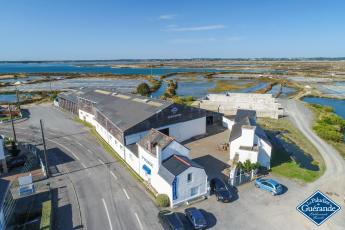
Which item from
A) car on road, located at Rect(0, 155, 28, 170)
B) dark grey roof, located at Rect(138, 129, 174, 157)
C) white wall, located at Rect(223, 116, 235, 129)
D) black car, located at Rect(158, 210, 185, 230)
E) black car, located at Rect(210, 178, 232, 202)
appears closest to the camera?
black car, located at Rect(158, 210, 185, 230)

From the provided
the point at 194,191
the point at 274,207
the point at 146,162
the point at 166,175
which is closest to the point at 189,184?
the point at 194,191

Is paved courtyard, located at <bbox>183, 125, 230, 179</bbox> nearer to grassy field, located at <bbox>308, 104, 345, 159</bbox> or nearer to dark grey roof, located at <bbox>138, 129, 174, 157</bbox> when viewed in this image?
dark grey roof, located at <bbox>138, 129, 174, 157</bbox>

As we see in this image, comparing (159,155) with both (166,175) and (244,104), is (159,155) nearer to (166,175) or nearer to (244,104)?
(166,175)

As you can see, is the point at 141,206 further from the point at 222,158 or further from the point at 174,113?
the point at 174,113

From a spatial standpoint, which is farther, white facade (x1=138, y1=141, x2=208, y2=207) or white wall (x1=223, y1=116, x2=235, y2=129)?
white wall (x1=223, y1=116, x2=235, y2=129)

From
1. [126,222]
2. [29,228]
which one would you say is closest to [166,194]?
[126,222]

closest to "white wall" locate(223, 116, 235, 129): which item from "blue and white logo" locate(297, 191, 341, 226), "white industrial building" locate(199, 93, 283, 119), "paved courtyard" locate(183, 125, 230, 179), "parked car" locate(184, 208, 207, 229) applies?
"paved courtyard" locate(183, 125, 230, 179)

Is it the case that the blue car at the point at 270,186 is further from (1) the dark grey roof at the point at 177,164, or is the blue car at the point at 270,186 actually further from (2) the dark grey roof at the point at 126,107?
(2) the dark grey roof at the point at 126,107

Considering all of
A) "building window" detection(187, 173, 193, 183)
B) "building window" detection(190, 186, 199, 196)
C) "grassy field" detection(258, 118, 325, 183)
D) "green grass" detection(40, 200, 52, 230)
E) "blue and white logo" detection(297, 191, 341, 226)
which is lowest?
"grassy field" detection(258, 118, 325, 183)
